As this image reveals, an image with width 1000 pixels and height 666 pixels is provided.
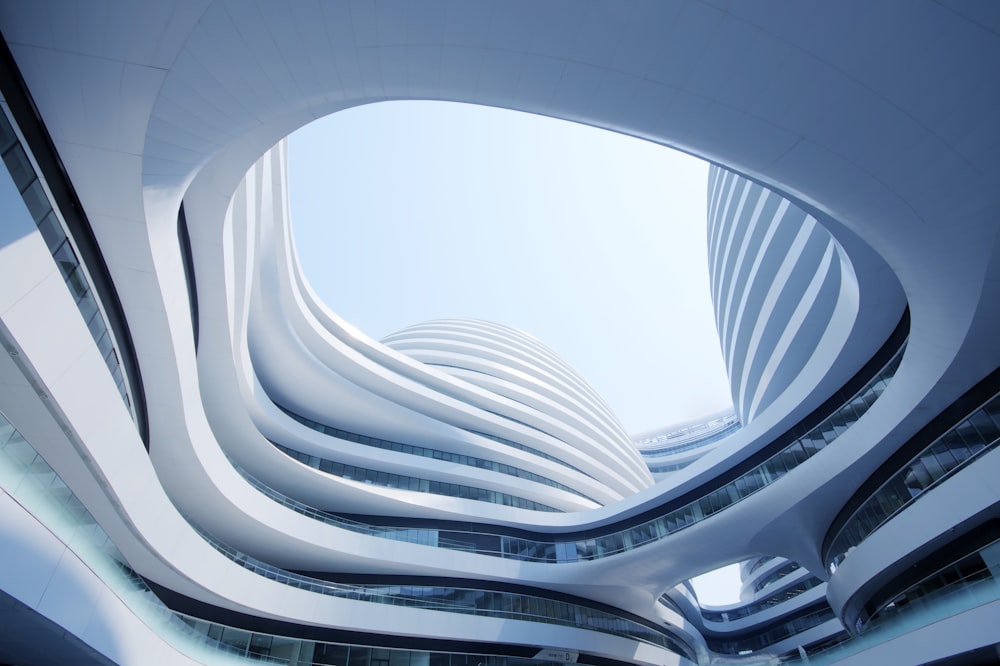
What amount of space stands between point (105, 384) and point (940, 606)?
19.3m

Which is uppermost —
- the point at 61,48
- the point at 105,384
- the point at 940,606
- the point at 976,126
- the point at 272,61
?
the point at 272,61

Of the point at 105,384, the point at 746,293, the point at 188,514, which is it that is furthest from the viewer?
the point at 746,293

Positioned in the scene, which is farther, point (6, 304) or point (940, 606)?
point (940, 606)

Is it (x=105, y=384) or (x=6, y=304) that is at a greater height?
(x=105, y=384)

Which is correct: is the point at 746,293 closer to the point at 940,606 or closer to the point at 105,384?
the point at 940,606

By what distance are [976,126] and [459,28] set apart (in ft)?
23.5

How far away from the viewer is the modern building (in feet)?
21.5

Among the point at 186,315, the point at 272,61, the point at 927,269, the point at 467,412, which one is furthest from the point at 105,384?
the point at 467,412

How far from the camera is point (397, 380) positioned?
30.1 meters

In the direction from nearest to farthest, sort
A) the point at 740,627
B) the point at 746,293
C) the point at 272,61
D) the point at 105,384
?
the point at 272,61 → the point at 105,384 → the point at 746,293 → the point at 740,627

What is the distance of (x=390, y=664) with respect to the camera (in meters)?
21.1

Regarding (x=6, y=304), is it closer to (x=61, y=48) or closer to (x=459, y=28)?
(x=61, y=48)

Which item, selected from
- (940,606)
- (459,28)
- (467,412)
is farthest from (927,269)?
(467,412)

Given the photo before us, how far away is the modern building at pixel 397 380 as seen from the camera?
6551 millimetres
